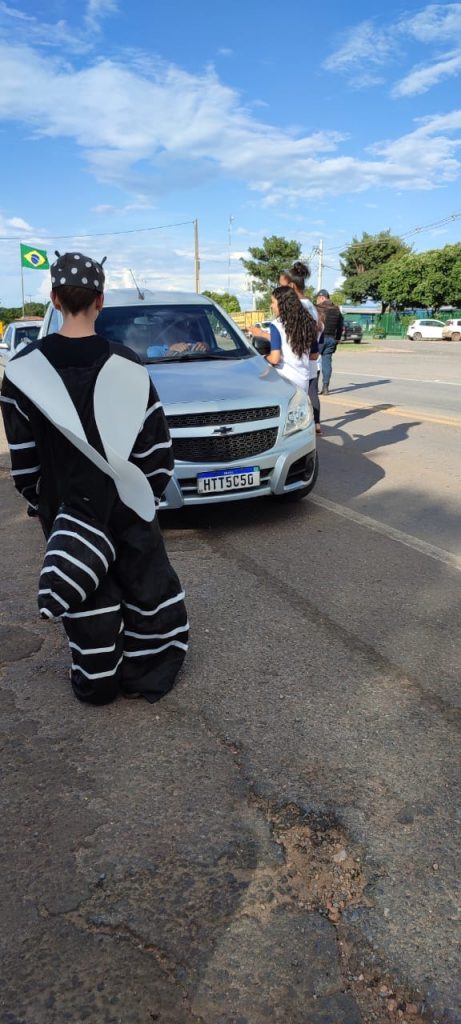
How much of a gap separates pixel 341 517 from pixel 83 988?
4.61 metres

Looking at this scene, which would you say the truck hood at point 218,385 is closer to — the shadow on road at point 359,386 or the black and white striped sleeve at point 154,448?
the black and white striped sleeve at point 154,448

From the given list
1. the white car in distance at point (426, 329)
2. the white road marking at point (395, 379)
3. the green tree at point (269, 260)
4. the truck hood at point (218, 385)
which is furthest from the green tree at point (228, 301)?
the truck hood at point (218, 385)

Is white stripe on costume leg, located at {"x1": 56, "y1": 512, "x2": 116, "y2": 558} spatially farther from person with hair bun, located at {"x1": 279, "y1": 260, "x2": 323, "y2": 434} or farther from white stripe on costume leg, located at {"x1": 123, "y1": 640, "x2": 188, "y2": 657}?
person with hair bun, located at {"x1": 279, "y1": 260, "x2": 323, "y2": 434}

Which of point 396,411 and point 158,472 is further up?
point 158,472

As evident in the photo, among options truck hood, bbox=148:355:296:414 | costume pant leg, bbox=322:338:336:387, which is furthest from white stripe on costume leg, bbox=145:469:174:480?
costume pant leg, bbox=322:338:336:387

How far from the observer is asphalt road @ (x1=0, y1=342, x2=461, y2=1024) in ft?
6.17

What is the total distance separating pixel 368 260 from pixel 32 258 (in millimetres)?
51848

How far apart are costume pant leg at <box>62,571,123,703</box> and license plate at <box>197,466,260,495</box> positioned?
231 cm

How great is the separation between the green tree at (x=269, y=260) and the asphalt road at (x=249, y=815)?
7230 centimetres

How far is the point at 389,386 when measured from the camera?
1739 centimetres

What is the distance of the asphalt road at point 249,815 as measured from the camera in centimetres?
188

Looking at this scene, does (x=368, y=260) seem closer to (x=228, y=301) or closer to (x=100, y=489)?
(x=228, y=301)

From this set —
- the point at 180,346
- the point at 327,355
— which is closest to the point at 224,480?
the point at 180,346

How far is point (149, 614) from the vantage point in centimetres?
→ 321
